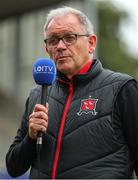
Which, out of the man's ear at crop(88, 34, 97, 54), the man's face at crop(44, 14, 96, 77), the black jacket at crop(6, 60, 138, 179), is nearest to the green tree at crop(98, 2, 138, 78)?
the man's ear at crop(88, 34, 97, 54)

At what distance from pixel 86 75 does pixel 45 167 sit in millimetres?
596

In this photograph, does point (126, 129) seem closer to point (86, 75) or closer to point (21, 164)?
point (86, 75)

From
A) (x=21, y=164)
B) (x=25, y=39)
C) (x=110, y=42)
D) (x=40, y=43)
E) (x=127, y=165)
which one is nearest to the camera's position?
(x=127, y=165)

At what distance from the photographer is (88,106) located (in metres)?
4.04

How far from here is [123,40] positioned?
45.2 m

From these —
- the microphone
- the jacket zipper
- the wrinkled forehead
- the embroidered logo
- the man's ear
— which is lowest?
the jacket zipper

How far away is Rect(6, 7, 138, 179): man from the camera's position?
3.92 metres

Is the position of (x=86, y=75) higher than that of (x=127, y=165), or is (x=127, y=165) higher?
(x=86, y=75)

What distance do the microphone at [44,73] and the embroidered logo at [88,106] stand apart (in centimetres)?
28

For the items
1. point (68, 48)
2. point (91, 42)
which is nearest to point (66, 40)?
point (68, 48)

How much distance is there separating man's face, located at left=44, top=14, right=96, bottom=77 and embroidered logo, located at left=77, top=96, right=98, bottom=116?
0.74ft

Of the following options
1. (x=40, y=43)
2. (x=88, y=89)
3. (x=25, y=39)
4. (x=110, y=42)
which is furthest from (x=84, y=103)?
(x=110, y=42)

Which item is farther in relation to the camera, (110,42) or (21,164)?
(110,42)

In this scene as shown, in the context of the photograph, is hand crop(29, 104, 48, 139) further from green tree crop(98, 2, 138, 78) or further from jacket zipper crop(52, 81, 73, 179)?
green tree crop(98, 2, 138, 78)
